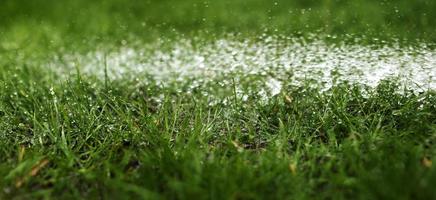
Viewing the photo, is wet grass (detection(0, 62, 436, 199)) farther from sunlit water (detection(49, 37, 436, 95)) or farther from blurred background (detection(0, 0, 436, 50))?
blurred background (detection(0, 0, 436, 50))

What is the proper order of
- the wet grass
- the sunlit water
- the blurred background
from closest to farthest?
the wet grass < the sunlit water < the blurred background

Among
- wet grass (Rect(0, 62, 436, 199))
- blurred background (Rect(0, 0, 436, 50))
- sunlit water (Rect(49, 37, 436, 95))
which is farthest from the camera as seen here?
blurred background (Rect(0, 0, 436, 50))

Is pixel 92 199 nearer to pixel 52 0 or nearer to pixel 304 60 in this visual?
pixel 304 60

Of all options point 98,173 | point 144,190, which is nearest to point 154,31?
point 98,173

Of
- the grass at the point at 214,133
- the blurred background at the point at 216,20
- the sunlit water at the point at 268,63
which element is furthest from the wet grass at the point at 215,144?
the blurred background at the point at 216,20

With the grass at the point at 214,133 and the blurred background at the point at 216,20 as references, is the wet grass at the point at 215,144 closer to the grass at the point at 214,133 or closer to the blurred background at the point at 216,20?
the grass at the point at 214,133

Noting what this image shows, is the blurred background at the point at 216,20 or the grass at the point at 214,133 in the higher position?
the blurred background at the point at 216,20

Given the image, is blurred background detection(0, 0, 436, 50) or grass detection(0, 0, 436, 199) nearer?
grass detection(0, 0, 436, 199)

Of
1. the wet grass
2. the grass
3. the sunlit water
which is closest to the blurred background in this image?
the grass
